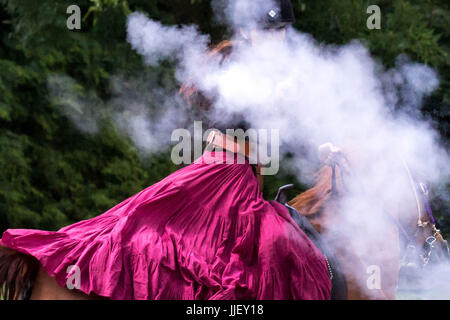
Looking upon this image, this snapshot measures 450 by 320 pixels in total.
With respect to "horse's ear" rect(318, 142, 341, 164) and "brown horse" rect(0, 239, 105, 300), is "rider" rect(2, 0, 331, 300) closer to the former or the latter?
"brown horse" rect(0, 239, 105, 300)

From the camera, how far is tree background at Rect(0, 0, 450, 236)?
5633 millimetres

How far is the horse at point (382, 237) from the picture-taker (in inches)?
97.4

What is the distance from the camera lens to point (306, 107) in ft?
8.93

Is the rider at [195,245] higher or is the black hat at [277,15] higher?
the black hat at [277,15]

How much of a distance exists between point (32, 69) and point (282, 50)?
3.75 meters

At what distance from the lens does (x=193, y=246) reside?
234 centimetres

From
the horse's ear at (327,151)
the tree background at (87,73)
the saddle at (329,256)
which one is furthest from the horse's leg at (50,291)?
the tree background at (87,73)

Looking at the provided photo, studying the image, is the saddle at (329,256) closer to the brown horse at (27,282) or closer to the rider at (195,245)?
the rider at (195,245)

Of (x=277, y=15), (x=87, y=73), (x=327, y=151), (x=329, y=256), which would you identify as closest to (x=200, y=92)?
(x=277, y=15)

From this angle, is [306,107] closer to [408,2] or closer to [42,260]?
[42,260]

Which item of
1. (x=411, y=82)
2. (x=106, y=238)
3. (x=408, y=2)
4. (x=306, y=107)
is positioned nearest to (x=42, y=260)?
(x=106, y=238)

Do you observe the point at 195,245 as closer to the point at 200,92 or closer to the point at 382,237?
the point at 200,92

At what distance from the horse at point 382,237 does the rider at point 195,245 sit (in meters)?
0.14

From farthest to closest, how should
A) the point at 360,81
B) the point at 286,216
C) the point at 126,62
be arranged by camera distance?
1. the point at 126,62
2. the point at 360,81
3. the point at 286,216
